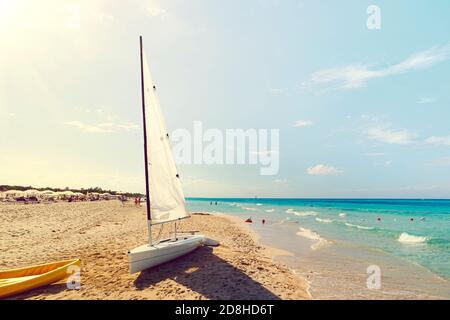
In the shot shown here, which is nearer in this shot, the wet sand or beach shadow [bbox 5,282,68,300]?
beach shadow [bbox 5,282,68,300]

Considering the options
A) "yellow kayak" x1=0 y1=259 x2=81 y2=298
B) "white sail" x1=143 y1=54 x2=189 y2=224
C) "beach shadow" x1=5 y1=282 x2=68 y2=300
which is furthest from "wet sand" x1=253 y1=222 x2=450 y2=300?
"yellow kayak" x1=0 y1=259 x2=81 y2=298

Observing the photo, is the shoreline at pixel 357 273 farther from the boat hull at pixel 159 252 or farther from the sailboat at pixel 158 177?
the sailboat at pixel 158 177

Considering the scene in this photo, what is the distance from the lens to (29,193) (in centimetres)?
5306

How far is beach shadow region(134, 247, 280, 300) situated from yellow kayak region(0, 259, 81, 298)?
2.82 m

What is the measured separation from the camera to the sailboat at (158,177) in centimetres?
1140

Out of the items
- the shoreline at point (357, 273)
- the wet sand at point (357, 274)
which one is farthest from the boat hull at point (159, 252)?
the wet sand at point (357, 274)

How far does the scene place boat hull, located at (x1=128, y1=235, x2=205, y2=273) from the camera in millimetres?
9969

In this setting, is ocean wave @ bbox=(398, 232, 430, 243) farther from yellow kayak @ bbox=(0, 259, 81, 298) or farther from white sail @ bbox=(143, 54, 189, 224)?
yellow kayak @ bbox=(0, 259, 81, 298)

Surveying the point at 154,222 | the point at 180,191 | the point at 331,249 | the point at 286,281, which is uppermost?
the point at 180,191

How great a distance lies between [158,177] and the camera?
11828 millimetres
